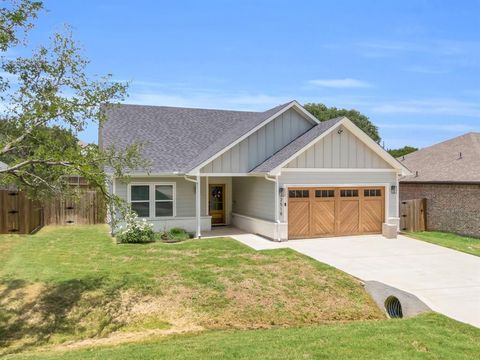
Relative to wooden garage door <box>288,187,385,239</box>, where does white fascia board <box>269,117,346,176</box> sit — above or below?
above

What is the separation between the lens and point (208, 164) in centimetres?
1748

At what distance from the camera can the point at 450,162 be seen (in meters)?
23.3

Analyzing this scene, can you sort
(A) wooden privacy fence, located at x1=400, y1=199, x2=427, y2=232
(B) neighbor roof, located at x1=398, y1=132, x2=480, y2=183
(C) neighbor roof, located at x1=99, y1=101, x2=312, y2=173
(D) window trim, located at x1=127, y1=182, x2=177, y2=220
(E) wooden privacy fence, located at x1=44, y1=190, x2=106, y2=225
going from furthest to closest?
(E) wooden privacy fence, located at x1=44, y1=190, x2=106, y2=225
(B) neighbor roof, located at x1=398, y1=132, x2=480, y2=183
(A) wooden privacy fence, located at x1=400, y1=199, x2=427, y2=232
(C) neighbor roof, located at x1=99, y1=101, x2=312, y2=173
(D) window trim, located at x1=127, y1=182, x2=177, y2=220

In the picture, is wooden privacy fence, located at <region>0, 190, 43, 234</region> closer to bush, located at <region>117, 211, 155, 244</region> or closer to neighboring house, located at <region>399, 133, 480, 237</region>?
bush, located at <region>117, 211, 155, 244</region>

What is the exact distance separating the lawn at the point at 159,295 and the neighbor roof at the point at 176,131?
20.7 feet

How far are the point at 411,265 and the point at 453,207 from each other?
32.7 feet

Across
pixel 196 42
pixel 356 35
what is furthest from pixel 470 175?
pixel 196 42

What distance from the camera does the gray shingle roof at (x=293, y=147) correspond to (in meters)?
16.9

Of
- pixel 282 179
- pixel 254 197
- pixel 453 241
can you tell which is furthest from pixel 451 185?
pixel 254 197

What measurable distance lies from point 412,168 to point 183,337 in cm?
2195

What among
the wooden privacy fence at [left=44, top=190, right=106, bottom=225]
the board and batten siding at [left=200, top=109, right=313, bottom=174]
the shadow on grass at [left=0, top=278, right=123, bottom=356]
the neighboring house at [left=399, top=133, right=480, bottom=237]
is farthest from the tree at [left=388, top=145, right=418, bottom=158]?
the shadow on grass at [left=0, top=278, right=123, bottom=356]

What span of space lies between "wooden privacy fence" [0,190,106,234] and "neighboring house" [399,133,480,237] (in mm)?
17094

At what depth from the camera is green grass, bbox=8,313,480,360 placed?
6480mm

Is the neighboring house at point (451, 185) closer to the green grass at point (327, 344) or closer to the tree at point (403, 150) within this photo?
the green grass at point (327, 344)
